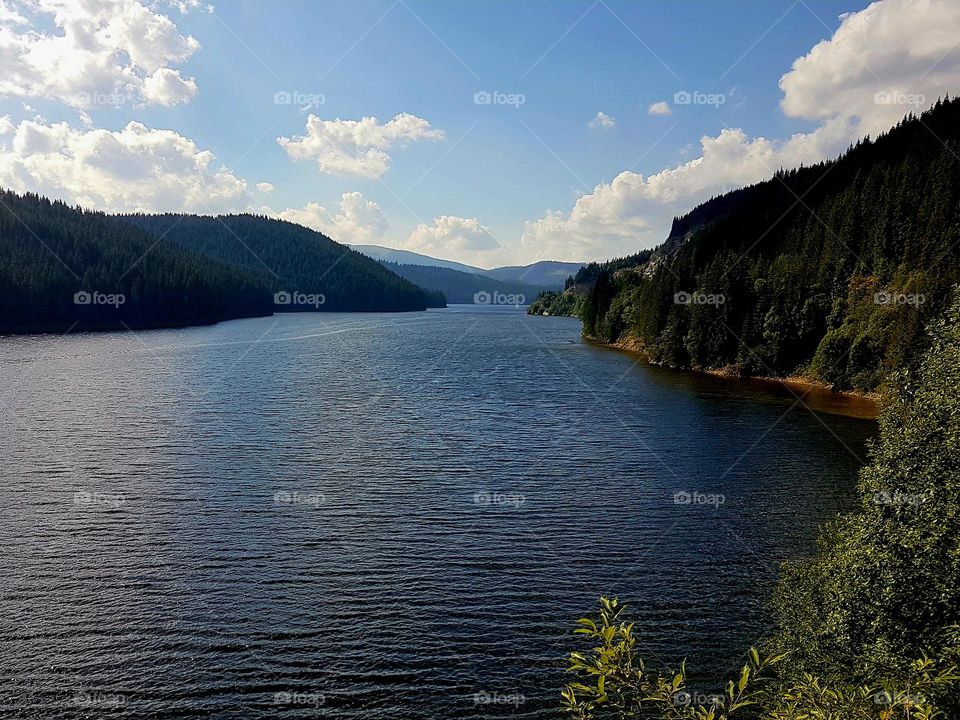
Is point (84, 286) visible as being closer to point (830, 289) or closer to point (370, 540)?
point (370, 540)

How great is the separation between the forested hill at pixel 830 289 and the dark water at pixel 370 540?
1867 cm

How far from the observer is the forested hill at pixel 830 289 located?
72.1 m

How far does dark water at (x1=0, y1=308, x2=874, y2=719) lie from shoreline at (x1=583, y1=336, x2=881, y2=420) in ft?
18.2

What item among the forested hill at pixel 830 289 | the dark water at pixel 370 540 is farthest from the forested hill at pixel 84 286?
the forested hill at pixel 830 289

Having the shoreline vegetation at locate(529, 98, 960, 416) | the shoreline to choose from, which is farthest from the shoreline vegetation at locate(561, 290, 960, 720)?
the shoreline vegetation at locate(529, 98, 960, 416)

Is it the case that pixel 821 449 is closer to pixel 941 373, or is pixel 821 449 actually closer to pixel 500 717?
pixel 941 373

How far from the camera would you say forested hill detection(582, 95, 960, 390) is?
236ft

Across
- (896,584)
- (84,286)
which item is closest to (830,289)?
(896,584)

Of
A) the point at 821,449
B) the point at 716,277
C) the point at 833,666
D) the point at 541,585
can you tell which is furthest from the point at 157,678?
the point at 716,277

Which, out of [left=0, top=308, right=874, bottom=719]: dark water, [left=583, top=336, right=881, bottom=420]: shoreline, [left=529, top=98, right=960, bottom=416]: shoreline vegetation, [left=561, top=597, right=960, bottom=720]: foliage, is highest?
[left=529, top=98, right=960, bottom=416]: shoreline vegetation

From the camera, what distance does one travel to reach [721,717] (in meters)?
9.30

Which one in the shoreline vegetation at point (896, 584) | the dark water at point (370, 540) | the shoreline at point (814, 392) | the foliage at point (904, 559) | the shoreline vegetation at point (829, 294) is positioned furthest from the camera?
the shoreline vegetation at point (829, 294)

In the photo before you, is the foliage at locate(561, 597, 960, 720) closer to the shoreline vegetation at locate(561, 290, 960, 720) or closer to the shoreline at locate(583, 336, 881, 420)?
the shoreline vegetation at locate(561, 290, 960, 720)

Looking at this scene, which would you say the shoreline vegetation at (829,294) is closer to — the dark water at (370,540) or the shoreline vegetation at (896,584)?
the dark water at (370,540)
